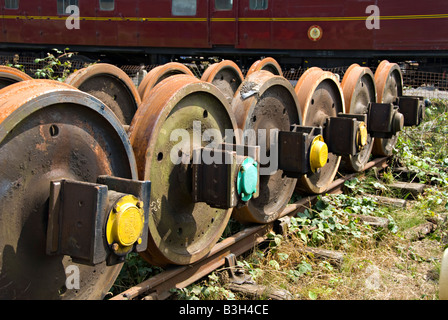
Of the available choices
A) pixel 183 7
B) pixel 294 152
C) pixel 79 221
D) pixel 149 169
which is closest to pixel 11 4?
pixel 183 7

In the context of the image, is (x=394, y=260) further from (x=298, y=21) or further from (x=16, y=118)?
(x=298, y=21)

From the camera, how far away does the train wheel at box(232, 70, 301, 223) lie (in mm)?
3680

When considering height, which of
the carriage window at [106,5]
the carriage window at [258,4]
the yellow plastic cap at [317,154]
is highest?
the carriage window at [106,5]

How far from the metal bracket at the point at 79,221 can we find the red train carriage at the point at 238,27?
1137cm

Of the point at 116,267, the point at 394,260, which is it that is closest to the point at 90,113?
the point at 116,267

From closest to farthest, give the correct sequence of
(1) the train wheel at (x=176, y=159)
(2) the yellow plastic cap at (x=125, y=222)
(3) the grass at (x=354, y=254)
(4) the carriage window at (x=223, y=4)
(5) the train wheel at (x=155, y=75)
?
(2) the yellow plastic cap at (x=125, y=222)
(1) the train wheel at (x=176, y=159)
(3) the grass at (x=354, y=254)
(5) the train wheel at (x=155, y=75)
(4) the carriage window at (x=223, y=4)

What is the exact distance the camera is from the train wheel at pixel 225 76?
21.6ft

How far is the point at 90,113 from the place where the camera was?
91.2 inches

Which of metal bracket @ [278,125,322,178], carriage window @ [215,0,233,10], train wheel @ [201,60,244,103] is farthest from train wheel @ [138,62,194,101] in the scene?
carriage window @ [215,0,233,10]

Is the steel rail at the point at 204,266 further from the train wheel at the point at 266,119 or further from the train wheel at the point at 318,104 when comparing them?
the train wheel at the point at 318,104

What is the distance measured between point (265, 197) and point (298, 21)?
969 centimetres

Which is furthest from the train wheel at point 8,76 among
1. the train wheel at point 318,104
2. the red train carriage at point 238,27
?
the red train carriage at point 238,27

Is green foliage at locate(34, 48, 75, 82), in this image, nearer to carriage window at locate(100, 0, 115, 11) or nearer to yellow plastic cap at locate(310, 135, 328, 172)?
yellow plastic cap at locate(310, 135, 328, 172)

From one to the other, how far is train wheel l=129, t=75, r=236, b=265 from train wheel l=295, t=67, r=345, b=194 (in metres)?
1.33
